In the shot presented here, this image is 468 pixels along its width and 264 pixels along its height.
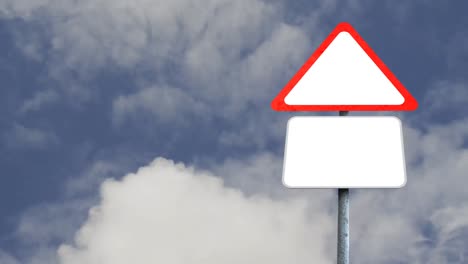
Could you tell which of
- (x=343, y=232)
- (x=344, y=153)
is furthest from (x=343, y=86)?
(x=343, y=232)

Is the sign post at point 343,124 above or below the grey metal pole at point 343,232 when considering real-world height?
above

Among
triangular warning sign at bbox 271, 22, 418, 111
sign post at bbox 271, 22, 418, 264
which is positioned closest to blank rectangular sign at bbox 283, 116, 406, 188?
sign post at bbox 271, 22, 418, 264

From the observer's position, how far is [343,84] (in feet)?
13.0

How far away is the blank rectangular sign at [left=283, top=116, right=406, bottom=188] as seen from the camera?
3.76 m

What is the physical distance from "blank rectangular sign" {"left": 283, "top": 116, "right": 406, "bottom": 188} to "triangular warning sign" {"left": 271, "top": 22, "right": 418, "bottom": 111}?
13 cm

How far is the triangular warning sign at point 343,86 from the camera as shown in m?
3.94

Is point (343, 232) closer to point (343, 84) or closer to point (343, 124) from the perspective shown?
point (343, 124)

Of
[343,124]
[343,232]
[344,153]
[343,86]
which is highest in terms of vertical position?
[343,86]

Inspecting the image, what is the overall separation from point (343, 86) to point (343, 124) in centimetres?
33

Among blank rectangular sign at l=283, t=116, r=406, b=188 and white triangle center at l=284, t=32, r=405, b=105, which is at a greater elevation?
white triangle center at l=284, t=32, r=405, b=105

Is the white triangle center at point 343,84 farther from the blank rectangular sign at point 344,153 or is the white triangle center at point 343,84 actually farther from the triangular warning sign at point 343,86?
the blank rectangular sign at point 344,153

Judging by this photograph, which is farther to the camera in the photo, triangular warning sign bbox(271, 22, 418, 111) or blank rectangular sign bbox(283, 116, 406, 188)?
triangular warning sign bbox(271, 22, 418, 111)

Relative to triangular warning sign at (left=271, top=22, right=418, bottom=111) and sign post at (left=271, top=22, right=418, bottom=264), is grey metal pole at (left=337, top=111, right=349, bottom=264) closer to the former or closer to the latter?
sign post at (left=271, top=22, right=418, bottom=264)

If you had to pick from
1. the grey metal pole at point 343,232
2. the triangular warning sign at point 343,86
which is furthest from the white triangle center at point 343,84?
the grey metal pole at point 343,232
